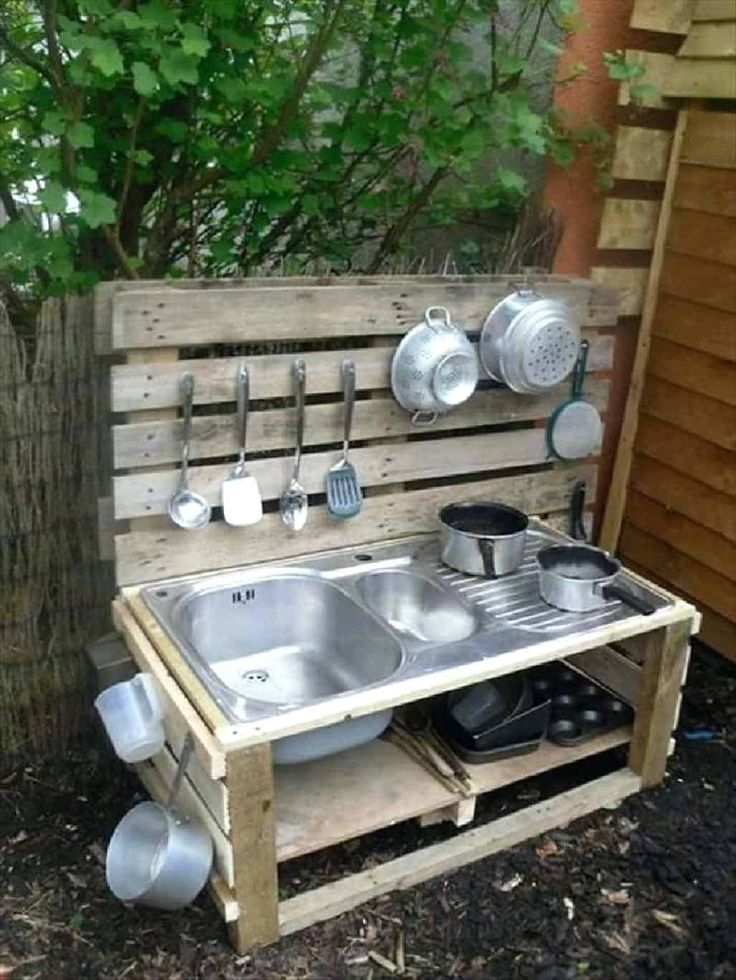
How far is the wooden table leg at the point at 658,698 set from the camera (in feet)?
7.00

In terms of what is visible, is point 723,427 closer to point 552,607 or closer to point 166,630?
point 552,607

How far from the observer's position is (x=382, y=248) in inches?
103

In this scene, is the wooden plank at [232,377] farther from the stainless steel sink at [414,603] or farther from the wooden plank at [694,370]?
the wooden plank at [694,370]

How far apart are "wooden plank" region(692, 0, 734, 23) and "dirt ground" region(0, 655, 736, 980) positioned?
1915mm

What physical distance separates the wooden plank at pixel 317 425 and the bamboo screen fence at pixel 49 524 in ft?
0.68

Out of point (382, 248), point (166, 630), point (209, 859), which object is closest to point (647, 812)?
point (209, 859)

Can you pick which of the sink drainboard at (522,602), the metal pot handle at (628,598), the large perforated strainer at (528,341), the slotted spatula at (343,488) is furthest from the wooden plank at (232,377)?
the metal pot handle at (628,598)

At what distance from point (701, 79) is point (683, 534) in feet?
4.17

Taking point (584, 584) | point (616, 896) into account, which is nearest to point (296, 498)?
point (584, 584)

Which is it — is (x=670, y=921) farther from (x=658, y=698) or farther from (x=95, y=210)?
(x=95, y=210)

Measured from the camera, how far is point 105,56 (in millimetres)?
1731

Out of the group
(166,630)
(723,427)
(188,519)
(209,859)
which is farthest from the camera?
(723,427)

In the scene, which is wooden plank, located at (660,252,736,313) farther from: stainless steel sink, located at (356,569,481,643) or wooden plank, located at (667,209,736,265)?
stainless steel sink, located at (356,569,481,643)

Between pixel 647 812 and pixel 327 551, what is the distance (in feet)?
3.13
